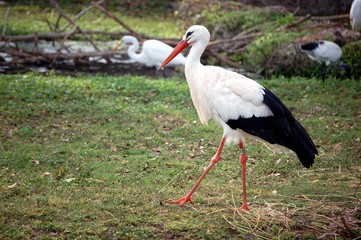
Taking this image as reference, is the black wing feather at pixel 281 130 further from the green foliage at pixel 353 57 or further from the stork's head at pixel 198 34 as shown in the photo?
the green foliage at pixel 353 57

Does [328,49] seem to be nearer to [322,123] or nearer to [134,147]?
[322,123]

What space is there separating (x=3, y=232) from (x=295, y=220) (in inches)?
100

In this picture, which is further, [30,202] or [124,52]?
[124,52]

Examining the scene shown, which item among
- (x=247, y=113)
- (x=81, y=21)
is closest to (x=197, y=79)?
(x=247, y=113)

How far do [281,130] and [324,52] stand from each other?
18.6 ft

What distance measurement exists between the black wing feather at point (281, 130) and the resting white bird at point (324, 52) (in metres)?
5.45

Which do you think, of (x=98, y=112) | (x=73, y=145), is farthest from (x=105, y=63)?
(x=73, y=145)

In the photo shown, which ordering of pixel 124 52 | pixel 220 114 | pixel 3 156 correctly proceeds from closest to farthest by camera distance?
pixel 220 114 → pixel 3 156 → pixel 124 52

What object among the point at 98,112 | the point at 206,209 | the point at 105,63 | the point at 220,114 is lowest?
the point at 105,63

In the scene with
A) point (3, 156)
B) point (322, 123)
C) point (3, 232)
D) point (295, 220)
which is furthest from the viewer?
point (322, 123)

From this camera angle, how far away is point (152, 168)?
711 cm

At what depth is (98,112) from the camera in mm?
9211

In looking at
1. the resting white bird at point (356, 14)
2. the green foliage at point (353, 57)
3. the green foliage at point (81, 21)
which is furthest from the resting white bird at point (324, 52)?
the green foliage at point (81, 21)

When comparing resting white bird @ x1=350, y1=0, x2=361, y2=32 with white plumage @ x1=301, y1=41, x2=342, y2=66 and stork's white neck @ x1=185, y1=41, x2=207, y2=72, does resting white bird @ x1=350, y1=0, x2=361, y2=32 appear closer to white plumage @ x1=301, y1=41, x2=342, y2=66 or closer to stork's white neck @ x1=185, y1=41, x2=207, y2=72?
white plumage @ x1=301, y1=41, x2=342, y2=66
